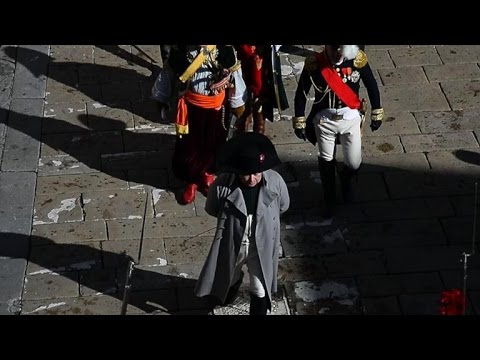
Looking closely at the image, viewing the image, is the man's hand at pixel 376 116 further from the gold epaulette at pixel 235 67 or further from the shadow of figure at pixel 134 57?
the shadow of figure at pixel 134 57

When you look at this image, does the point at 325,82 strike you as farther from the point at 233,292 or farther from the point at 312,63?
the point at 233,292

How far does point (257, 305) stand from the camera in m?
7.65

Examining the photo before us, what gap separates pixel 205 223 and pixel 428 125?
2276mm

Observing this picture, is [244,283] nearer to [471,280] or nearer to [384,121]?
[471,280]

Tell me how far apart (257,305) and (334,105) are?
A: 5.48 feet

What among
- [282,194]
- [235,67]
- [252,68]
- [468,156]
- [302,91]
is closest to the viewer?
[282,194]

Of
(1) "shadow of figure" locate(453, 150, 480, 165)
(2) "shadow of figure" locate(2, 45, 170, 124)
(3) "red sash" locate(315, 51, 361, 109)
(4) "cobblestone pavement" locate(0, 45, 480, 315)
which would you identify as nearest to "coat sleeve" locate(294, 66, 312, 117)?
(3) "red sash" locate(315, 51, 361, 109)

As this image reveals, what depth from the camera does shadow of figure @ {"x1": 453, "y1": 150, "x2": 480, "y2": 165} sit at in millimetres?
9484

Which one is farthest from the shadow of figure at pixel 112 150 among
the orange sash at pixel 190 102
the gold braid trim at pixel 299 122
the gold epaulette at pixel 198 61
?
the gold braid trim at pixel 299 122

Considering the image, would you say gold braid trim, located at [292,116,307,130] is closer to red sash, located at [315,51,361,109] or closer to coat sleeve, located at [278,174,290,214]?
red sash, located at [315,51,361,109]

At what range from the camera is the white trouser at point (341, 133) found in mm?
8469

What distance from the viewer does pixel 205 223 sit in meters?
8.90

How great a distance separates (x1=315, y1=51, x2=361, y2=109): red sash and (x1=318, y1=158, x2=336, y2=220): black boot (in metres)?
0.55

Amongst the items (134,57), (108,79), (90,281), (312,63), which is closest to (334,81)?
(312,63)
